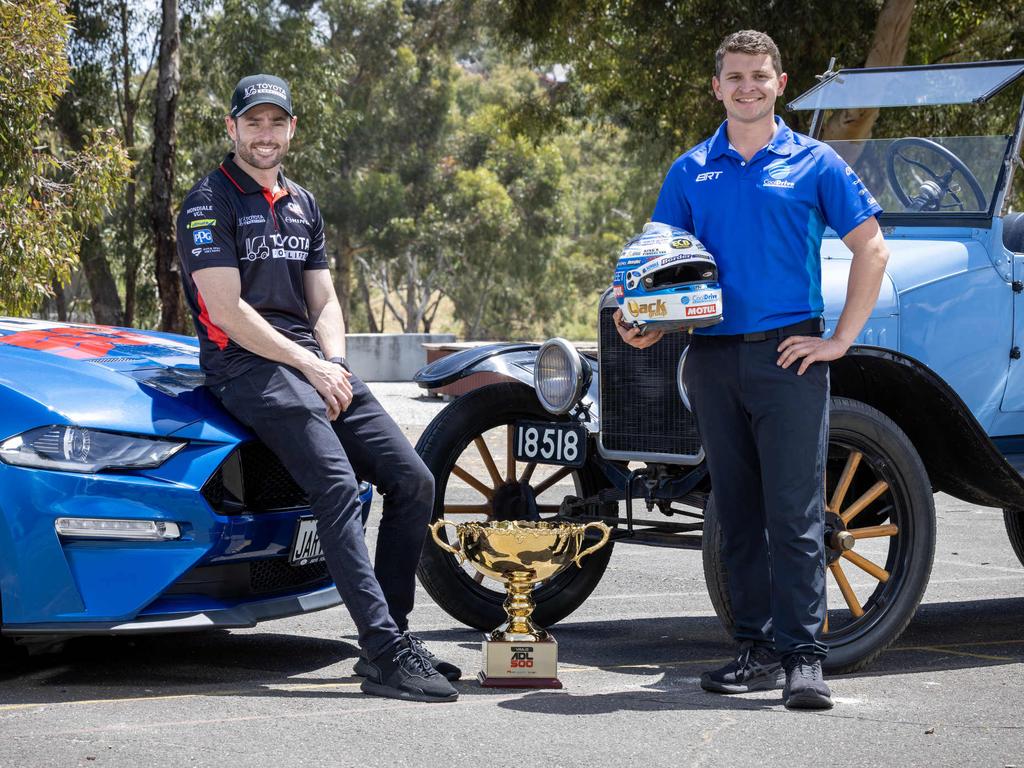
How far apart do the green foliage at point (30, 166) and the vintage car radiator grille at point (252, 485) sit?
362 inches

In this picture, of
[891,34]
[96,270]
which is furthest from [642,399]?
[96,270]

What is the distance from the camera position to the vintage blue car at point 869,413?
5156 mm

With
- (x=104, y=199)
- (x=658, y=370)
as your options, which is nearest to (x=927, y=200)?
(x=658, y=370)

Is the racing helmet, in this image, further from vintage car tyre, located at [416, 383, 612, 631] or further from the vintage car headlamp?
vintage car tyre, located at [416, 383, 612, 631]

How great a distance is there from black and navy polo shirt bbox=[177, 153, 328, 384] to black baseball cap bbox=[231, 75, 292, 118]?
0.62 ft

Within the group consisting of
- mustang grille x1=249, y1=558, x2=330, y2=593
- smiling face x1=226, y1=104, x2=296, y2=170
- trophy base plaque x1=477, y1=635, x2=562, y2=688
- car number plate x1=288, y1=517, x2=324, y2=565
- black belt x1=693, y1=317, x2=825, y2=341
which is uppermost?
smiling face x1=226, y1=104, x2=296, y2=170

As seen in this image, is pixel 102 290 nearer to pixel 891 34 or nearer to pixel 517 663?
pixel 891 34

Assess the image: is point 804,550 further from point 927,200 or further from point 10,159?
point 10,159

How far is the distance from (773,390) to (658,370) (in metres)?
1.09

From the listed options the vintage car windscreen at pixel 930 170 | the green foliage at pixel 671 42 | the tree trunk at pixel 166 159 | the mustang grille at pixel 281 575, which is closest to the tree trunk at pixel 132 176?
the tree trunk at pixel 166 159

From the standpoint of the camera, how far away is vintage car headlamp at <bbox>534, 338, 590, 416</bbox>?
5.56m

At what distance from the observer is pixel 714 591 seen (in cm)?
498

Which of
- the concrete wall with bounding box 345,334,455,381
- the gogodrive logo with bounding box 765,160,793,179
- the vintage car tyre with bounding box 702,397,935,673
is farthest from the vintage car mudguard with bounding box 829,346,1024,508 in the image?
the concrete wall with bounding box 345,334,455,381

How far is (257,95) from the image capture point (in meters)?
4.89
